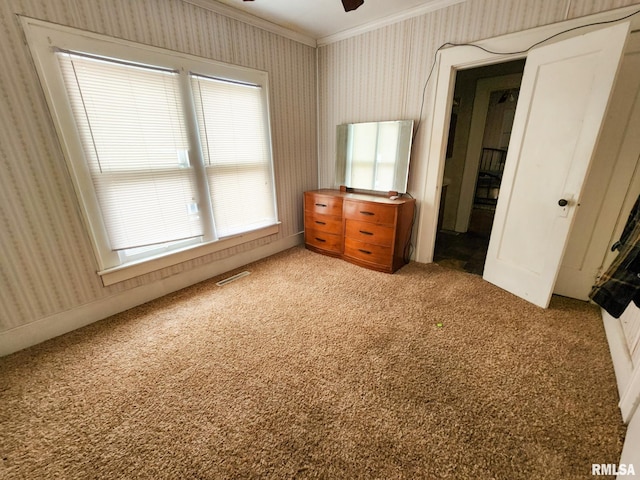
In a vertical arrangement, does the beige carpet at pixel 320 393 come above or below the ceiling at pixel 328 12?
below

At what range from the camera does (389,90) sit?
2824 millimetres

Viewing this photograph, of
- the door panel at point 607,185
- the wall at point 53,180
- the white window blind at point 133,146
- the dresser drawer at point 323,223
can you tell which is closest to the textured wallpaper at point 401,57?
the door panel at point 607,185

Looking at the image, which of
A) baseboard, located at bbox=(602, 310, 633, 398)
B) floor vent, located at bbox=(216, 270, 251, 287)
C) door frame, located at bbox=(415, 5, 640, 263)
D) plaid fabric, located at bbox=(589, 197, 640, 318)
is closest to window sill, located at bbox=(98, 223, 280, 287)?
floor vent, located at bbox=(216, 270, 251, 287)

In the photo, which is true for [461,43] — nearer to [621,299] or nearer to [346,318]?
[621,299]

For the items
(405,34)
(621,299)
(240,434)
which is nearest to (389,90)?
(405,34)

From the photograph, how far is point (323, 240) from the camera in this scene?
10.8 feet

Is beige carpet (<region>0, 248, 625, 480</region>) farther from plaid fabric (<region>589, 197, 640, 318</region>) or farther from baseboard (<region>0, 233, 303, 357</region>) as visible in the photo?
plaid fabric (<region>589, 197, 640, 318</region>)

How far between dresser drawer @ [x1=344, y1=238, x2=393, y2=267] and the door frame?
51 centimetres

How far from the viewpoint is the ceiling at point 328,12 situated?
2342 mm

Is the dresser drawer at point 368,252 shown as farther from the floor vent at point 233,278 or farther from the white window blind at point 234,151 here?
the floor vent at point 233,278

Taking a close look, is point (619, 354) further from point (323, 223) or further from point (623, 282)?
point (323, 223)

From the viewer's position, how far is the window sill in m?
2.12

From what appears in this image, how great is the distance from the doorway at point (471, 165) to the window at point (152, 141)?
2.60 meters

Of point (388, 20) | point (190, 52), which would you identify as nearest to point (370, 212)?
point (388, 20)
